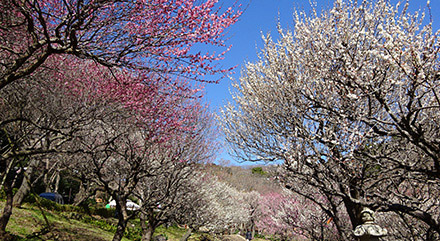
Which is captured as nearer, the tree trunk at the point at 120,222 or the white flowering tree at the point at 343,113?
the white flowering tree at the point at 343,113


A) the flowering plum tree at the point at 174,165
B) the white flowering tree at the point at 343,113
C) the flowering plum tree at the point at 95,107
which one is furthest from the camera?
the flowering plum tree at the point at 174,165

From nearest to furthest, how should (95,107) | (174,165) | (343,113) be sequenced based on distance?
(343,113) < (95,107) < (174,165)

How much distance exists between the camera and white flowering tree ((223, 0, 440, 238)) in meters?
5.04

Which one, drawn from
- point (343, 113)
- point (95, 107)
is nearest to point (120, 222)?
point (95, 107)

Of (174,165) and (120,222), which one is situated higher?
(174,165)

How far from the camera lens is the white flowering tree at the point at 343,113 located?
16.5 feet

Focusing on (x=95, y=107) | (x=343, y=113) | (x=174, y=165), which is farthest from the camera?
(x=174, y=165)

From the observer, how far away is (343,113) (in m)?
5.90

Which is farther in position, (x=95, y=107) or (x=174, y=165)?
(x=174, y=165)

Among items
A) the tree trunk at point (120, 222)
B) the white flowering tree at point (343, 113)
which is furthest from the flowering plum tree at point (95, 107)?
the white flowering tree at point (343, 113)

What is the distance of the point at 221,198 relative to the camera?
959 inches

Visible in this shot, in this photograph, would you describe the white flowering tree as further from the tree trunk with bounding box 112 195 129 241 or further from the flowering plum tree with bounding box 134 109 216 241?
the tree trunk with bounding box 112 195 129 241

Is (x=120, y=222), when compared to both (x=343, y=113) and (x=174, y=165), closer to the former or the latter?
(x=174, y=165)

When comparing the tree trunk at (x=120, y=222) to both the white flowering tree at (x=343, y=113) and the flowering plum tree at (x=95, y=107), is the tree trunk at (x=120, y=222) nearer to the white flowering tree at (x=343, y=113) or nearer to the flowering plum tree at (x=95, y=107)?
the flowering plum tree at (x=95, y=107)
